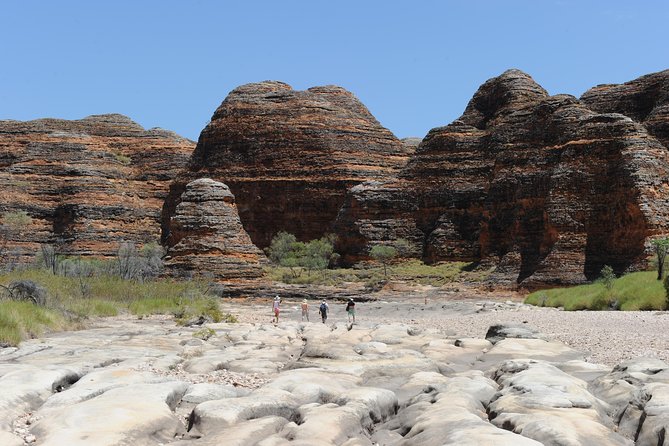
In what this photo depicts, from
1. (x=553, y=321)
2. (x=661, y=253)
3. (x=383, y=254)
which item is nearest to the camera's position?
(x=553, y=321)

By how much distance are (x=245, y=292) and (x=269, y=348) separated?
26042 millimetres

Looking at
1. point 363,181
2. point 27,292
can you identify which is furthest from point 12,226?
point 27,292

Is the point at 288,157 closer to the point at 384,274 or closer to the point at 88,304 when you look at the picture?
the point at 384,274

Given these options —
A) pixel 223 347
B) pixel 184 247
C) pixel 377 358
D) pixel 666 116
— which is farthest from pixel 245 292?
pixel 666 116

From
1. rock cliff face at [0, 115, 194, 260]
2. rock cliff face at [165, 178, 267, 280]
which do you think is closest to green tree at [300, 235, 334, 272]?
rock cliff face at [165, 178, 267, 280]

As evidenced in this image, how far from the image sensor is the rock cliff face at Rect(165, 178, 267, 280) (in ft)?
142

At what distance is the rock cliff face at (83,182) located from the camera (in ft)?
209

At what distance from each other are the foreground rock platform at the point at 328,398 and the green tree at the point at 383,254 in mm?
36169

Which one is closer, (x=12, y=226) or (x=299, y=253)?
(x=299, y=253)

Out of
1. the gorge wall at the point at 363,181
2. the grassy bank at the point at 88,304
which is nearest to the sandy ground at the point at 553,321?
the grassy bank at the point at 88,304

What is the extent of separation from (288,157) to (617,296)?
42.1 m

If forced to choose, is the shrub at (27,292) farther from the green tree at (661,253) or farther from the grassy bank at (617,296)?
the green tree at (661,253)

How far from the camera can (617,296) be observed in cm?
2745

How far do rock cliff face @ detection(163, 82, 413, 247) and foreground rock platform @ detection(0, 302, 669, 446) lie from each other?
49.9 m
